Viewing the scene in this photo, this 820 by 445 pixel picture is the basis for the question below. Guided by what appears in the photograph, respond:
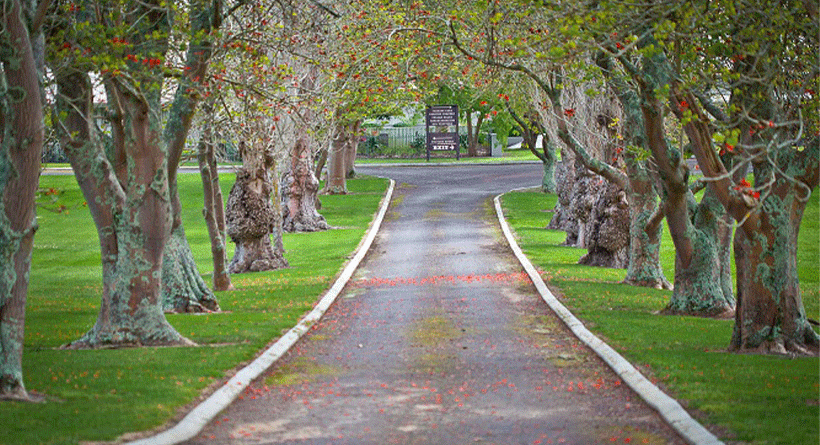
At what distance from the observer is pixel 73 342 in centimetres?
1375

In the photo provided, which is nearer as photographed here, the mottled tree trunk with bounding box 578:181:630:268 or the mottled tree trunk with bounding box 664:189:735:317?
the mottled tree trunk with bounding box 664:189:735:317

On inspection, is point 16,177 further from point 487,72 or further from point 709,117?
point 487,72

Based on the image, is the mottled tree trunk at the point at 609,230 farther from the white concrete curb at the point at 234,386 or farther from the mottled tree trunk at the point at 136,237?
the mottled tree trunk at the point at 136,237

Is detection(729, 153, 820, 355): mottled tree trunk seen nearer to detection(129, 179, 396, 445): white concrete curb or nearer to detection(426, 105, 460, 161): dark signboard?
detection(129, 179, 396, 445): white concrete curb

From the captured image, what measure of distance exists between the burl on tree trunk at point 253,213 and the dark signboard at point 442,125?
22.6m

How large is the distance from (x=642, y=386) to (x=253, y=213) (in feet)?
55.7

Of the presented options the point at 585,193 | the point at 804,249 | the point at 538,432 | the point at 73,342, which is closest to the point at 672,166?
the point at 538,432

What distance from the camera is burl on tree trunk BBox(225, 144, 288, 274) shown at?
26188 mm

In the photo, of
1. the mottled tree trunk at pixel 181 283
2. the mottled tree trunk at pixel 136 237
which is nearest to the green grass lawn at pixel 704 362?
the mottled tree trunk at pixel 136 237

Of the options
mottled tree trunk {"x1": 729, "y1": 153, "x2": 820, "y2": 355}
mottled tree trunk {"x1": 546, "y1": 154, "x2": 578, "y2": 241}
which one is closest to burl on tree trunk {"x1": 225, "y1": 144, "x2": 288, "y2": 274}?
mottled tree trunk {"x1": 546, "y1": 154, "x2": 578, "y2": 241}

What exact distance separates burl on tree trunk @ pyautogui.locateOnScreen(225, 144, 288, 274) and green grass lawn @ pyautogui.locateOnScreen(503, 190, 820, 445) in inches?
281

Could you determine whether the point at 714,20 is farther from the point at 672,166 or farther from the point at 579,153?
the point at 579,153

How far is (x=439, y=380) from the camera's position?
11.5 meters

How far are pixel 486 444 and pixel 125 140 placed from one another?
723 centimetres
